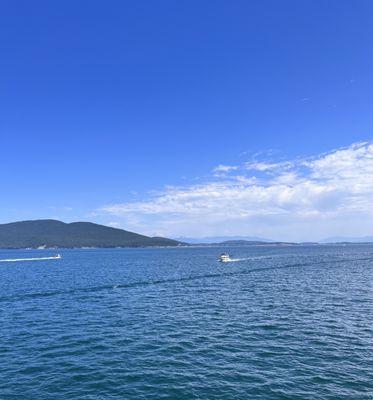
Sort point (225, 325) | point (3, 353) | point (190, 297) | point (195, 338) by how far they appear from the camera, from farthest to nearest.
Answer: point (190, 297)
point (225, 325)
point (195, 338)
point (3, 353)

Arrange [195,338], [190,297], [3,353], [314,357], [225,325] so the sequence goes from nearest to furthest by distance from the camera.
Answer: [314,357] → [3,353] → [195,338] → [225,325] → [190,297]

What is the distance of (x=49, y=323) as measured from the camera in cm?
5691

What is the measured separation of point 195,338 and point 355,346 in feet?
63.6

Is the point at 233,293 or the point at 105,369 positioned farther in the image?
the point at 233,293

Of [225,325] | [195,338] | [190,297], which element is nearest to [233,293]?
[190,297]

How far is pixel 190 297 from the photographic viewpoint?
8006 cm

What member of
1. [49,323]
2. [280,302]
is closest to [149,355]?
[49,323]

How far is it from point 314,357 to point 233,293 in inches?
1776

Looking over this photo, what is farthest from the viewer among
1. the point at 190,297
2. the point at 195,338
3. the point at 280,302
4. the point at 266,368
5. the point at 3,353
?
A: the point at 190,297

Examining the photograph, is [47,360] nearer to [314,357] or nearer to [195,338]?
[195,338]

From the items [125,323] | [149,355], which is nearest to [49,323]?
[125,323]

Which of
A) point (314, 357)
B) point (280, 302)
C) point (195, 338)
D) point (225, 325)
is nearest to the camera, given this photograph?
point (314, 357)

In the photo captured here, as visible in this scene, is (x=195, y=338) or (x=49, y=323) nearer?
(x=195, y=338)

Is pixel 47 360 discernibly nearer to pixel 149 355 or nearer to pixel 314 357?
pixel 149 355
